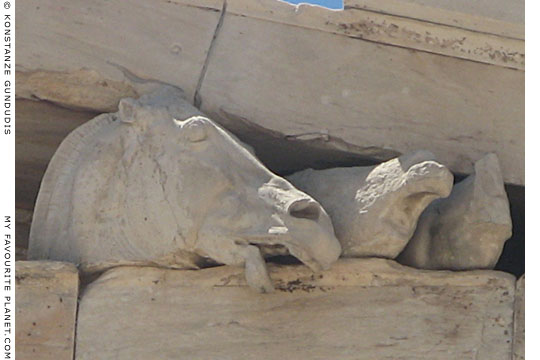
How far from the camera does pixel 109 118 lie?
605 cm

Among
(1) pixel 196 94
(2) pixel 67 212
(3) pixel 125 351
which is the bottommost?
(3) pixel 125 351

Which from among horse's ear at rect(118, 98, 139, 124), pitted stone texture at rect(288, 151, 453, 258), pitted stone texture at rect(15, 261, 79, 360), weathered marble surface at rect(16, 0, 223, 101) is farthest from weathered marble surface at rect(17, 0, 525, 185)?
pitted stone texture at rect(15, 261, 79, 360)

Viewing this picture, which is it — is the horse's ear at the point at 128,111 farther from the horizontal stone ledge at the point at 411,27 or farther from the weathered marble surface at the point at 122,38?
the horizontal stone ledge at the point at 411,27

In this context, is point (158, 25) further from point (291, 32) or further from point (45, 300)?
point (45, 300)

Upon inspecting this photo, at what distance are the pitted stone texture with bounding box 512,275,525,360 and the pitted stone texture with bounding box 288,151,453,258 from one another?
0.48m

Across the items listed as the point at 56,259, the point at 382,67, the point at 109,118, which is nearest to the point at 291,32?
the point at 382,67

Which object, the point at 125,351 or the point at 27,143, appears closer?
the point at 125,351

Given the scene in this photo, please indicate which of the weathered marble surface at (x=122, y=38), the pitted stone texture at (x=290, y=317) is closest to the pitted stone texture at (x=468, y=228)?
the pitted stone texture at (x=290, y=317)

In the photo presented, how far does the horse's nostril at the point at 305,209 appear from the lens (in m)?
5.57

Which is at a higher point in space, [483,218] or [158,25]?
[158,25]

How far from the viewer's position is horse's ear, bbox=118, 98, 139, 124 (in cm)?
591

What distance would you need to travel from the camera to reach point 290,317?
19.0 ft

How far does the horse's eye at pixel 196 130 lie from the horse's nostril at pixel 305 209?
430 millimetres

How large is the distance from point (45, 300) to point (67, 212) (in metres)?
0.39
